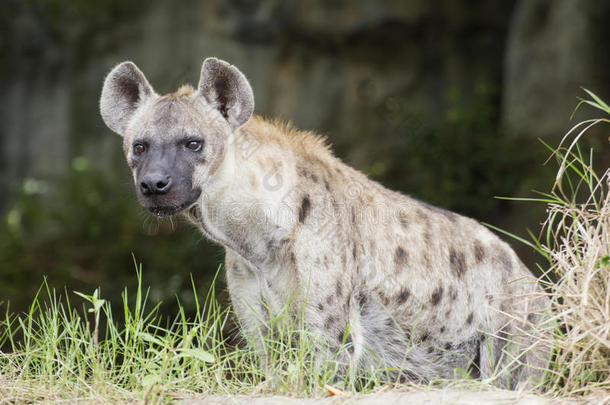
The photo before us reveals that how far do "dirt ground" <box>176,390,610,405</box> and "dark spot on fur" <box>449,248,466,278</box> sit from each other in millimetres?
1115

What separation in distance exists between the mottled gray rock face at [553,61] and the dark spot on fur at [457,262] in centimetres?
337

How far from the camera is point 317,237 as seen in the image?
132 inches

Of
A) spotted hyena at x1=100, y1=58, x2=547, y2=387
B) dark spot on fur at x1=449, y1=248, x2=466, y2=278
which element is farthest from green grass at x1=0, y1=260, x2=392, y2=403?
dark spot on fur at x1=449, y1=248, x2=466, y2=278

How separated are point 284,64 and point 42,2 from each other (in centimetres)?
234

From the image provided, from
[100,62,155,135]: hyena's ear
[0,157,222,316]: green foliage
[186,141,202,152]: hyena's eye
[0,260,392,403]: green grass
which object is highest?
[100,62,155,135]: hyena's ear

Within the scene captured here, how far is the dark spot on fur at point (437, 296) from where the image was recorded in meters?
3.63

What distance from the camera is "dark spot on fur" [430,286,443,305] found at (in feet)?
11.9

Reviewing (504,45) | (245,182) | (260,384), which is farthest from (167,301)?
(504,45)

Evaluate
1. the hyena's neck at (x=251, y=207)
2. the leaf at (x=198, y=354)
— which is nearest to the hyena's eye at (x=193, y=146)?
the hyena's neck at (x=251, y=207)

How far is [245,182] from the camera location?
11.1 feet

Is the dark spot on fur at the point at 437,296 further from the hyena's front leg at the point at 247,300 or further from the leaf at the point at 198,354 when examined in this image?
the leaf at the point at 198,354

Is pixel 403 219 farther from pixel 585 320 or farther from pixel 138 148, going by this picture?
pixel 138 148

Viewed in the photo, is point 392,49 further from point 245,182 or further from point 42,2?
point 245,182

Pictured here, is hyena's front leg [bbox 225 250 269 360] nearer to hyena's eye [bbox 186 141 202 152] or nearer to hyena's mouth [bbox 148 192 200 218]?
hyena's mouth [bbox 148 192 200 218]
